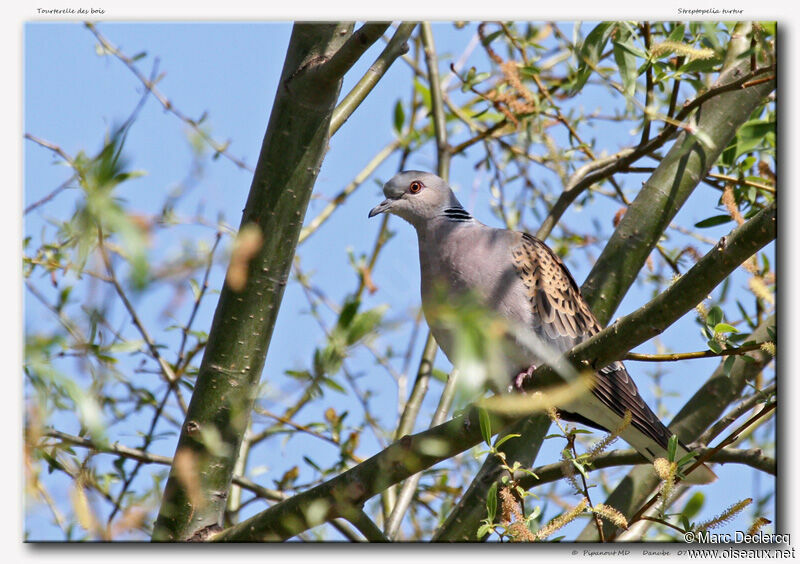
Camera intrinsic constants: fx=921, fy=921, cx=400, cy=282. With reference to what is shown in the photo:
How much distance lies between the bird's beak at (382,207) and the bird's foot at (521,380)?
0.78m

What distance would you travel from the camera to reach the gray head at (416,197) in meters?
2.90

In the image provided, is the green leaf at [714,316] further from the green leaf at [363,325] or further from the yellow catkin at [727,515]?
the green leaf at [363,325]

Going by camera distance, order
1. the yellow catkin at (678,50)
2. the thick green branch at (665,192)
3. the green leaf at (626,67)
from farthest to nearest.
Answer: the thick green branch at (665,192), the green leaf at (626,67), the yellow catkin at (678,50)

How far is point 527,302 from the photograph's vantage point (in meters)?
2.56

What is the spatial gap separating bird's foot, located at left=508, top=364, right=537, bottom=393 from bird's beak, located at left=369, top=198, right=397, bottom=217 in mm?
779

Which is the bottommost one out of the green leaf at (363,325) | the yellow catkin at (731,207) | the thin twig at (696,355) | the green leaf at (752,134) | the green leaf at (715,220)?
the thin twig at (696,355)

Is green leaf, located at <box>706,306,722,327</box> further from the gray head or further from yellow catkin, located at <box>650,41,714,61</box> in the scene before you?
the gray head

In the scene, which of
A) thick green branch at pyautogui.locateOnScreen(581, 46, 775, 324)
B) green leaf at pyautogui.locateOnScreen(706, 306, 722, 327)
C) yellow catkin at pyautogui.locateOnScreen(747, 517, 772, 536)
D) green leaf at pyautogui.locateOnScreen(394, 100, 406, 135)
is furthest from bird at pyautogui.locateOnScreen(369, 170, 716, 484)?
green leaf at pyautogui.locateOnScreen(394, 100, 406, 135)

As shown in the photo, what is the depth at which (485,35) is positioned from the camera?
2.94m

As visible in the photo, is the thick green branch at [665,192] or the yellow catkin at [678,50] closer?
the yellow catkin at [678,50]

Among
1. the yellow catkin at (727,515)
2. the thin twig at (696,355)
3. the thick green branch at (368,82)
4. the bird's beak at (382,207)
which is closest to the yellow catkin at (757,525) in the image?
the yellow catkin at (727,515)

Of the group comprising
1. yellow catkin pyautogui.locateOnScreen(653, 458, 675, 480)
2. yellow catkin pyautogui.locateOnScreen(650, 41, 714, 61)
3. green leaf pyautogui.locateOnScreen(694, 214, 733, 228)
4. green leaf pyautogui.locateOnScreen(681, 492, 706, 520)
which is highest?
yellow catkin pyautogui.locateOnScreen(650, 41, 714, 61)

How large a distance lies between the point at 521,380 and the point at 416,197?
0.85 m

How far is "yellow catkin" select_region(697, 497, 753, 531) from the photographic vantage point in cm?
181
